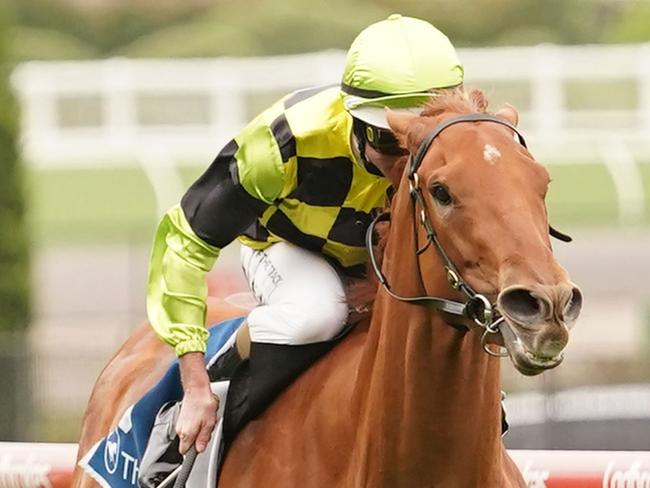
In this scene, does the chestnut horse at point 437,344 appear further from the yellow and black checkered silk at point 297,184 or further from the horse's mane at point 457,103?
the yellow and black checkered silk at point 297,184

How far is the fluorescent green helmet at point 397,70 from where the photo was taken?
142 inches

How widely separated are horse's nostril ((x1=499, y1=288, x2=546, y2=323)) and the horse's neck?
0.30 meters

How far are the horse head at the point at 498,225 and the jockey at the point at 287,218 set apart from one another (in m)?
0.41

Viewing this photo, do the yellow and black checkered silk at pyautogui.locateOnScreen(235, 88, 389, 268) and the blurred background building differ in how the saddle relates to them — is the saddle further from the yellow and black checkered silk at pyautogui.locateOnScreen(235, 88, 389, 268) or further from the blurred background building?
the blurred background building

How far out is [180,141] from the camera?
17.0 meters

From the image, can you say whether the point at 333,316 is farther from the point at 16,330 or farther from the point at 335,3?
the point at 335,3

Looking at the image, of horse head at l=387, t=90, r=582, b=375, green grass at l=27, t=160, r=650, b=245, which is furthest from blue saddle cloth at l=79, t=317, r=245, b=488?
green grass at l=27, t=160, r=650, b=245

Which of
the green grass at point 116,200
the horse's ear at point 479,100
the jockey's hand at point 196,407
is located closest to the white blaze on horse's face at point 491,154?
the horse's ear at point 479,100

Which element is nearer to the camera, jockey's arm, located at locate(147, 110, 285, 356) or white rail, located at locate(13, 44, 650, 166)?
jockey's arm, located at locate(147, 110, 285, 356)

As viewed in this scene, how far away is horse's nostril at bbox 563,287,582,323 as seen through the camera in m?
2.97

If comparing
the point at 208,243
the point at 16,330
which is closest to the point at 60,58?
the point at 16,330

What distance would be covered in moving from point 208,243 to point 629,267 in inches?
449

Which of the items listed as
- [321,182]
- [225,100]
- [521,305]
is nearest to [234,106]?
[225,100]

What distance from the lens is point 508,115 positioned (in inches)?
135
